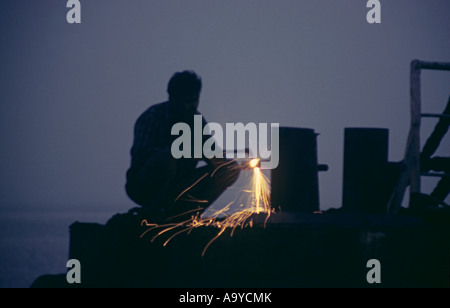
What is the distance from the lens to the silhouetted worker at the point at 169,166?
5.77 meters

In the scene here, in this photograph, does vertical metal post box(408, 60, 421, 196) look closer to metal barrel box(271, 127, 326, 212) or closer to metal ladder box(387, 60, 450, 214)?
metal ladder box(387, 60, 450, 214)

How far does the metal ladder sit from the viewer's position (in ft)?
21.6

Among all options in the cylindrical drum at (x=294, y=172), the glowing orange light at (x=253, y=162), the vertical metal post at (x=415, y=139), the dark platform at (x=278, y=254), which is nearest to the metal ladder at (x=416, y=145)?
the vertical metal post at (x=415, y=139)

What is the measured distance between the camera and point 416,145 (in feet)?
21.8

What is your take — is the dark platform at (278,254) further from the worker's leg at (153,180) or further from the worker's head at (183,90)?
the worker's head at (183,90)

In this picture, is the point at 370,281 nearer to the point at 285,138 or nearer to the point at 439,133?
the point at 285,138

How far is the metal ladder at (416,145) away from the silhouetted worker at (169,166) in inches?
84.0

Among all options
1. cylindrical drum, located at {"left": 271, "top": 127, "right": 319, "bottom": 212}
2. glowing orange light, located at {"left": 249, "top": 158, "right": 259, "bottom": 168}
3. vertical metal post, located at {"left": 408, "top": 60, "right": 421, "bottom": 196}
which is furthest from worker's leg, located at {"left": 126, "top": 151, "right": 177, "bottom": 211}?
vertical metal post, located at {"left": 408, "top": 60, "right": 421, "bottom": 196}

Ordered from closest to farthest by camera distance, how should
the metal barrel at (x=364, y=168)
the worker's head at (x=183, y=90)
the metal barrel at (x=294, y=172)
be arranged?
the worker's head at (x=183, y=90) → the metal barrel at (x=294, y=172) → the metal barrel at (x=364, y=168)

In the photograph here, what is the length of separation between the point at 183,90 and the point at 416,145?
2871mm

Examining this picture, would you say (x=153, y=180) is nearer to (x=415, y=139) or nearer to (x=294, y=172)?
(x=294, y=172)

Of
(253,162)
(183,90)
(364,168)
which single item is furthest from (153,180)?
(364,168)
